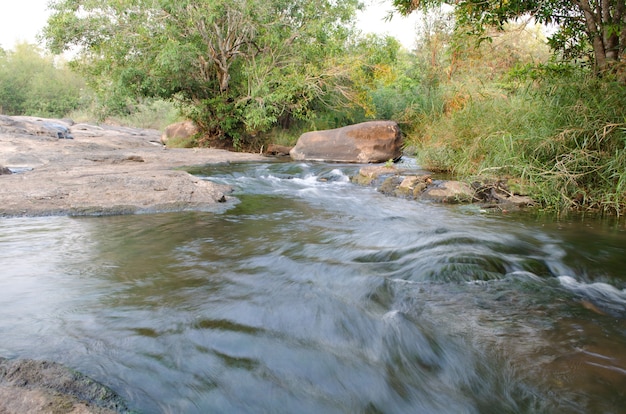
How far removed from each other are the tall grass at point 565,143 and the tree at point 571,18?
1.38 feet

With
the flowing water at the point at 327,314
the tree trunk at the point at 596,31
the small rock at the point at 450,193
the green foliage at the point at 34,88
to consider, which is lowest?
the flowing water at the point at 327,314

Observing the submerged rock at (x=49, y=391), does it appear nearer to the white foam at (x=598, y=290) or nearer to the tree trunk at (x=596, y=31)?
the white foam at (x=598, y=290)

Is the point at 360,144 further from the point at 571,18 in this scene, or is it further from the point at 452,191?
the point at 571,18

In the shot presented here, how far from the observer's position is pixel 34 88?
116 ft

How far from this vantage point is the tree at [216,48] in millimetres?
12828

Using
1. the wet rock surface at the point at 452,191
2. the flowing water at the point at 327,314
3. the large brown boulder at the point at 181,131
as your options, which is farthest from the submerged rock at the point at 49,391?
the large brown boulder at the point at 181,131

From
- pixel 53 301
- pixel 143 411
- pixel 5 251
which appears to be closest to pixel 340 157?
pixel 5 251

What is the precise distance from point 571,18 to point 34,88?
129 ft

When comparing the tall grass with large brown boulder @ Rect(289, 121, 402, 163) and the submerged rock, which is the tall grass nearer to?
large brown boulder @ Rect(289, 121, 402, 163)

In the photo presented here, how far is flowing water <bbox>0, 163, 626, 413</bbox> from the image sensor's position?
6.53 ft

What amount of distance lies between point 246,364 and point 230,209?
4.15 metres

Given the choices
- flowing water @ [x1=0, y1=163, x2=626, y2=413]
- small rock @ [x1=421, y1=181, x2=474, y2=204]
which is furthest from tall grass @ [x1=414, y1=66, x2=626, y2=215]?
flowing water @ [x1=0, y1=163, x2=626, y2=413]

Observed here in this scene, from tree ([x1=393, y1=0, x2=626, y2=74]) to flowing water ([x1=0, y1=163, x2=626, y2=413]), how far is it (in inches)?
98.5

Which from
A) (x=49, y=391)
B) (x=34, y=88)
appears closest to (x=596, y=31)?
(x=49, y=391)
